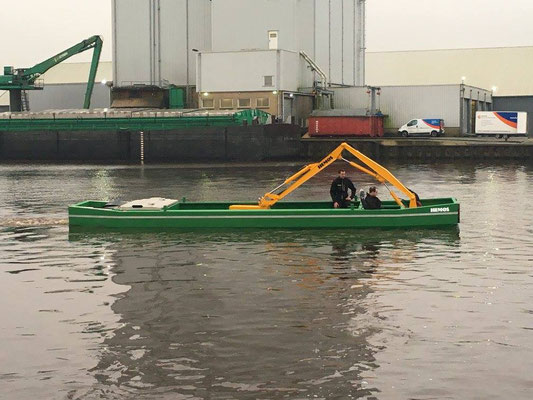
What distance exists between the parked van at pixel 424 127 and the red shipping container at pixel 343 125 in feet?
15.2

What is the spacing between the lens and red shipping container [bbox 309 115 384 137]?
10006 cm

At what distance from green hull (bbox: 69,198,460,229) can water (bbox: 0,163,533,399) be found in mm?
619

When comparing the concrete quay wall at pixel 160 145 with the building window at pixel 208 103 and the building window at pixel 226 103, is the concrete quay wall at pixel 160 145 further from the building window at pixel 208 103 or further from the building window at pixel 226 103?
the building window at pixel 226 103

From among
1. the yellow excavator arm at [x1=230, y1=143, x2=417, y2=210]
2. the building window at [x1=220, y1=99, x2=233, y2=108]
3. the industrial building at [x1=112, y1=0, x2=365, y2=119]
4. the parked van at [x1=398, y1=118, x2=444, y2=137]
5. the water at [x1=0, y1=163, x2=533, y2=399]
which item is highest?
the industrial building at [x1=112, y1=0, x2=365, y2=119]

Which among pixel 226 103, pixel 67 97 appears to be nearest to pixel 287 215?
pixel 226 103

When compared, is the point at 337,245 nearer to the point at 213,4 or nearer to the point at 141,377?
the point at 141,377

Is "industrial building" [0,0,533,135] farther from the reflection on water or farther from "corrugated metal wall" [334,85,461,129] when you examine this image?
the reflection on water

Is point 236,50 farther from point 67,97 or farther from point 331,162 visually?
point 331,162

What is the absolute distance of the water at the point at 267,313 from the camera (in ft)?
49.5

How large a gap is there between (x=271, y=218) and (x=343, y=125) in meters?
66.6

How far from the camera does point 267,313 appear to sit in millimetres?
20203

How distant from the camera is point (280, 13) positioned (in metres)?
101

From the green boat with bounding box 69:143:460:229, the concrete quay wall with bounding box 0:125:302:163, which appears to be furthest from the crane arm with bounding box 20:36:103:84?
the green boat with bounding box 69:143:460:229

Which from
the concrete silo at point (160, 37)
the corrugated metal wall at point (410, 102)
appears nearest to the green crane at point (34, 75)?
the concrete silo at point (160, 37)
